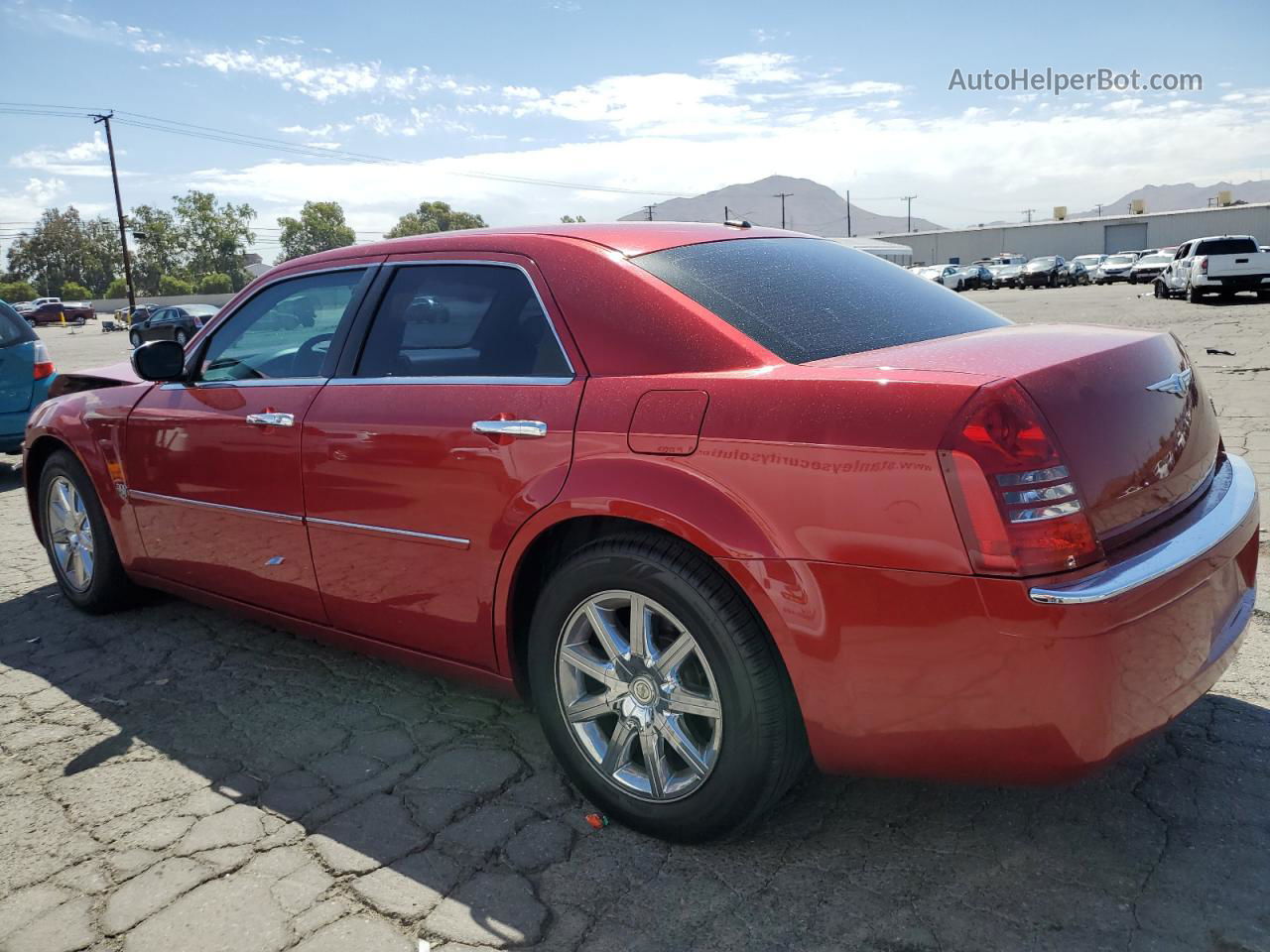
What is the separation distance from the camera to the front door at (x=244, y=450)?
3443mm

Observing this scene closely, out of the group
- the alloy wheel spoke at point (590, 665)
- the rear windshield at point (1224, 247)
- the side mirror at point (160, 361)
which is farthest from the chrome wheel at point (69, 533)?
the rear windshield at point (1224, 247)

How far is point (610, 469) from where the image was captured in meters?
2.49

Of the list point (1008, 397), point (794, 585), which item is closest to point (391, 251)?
point (794, 585)

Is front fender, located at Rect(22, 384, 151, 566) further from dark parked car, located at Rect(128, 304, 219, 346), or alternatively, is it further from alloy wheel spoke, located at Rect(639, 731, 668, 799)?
dark parked car, located at Rect(128, 304, 219, 346)

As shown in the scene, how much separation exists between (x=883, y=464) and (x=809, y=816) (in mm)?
1093

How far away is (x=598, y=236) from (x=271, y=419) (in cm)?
134

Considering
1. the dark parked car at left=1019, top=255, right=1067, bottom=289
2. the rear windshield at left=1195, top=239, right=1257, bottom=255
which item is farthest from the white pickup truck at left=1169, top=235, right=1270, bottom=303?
the dark parked car at left=1019, top=255, right=1067, bottom=289

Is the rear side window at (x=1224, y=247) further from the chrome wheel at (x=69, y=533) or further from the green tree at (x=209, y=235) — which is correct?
the green tree at (x=209, y=235)

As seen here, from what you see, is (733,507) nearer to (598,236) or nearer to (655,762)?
(655,762)

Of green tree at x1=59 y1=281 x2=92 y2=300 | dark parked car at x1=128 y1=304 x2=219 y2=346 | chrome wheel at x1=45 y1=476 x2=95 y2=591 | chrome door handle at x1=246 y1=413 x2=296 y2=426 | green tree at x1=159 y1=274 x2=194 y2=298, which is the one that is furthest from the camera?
green tree at x1=59 y1=281 x2=92 y2=300

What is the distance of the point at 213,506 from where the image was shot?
3.75 metres

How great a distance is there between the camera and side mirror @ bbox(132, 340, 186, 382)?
3.83m

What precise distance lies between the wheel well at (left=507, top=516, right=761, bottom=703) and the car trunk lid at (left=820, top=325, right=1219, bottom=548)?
66 cm

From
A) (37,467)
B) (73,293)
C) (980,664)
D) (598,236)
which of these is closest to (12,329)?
(37,467)
